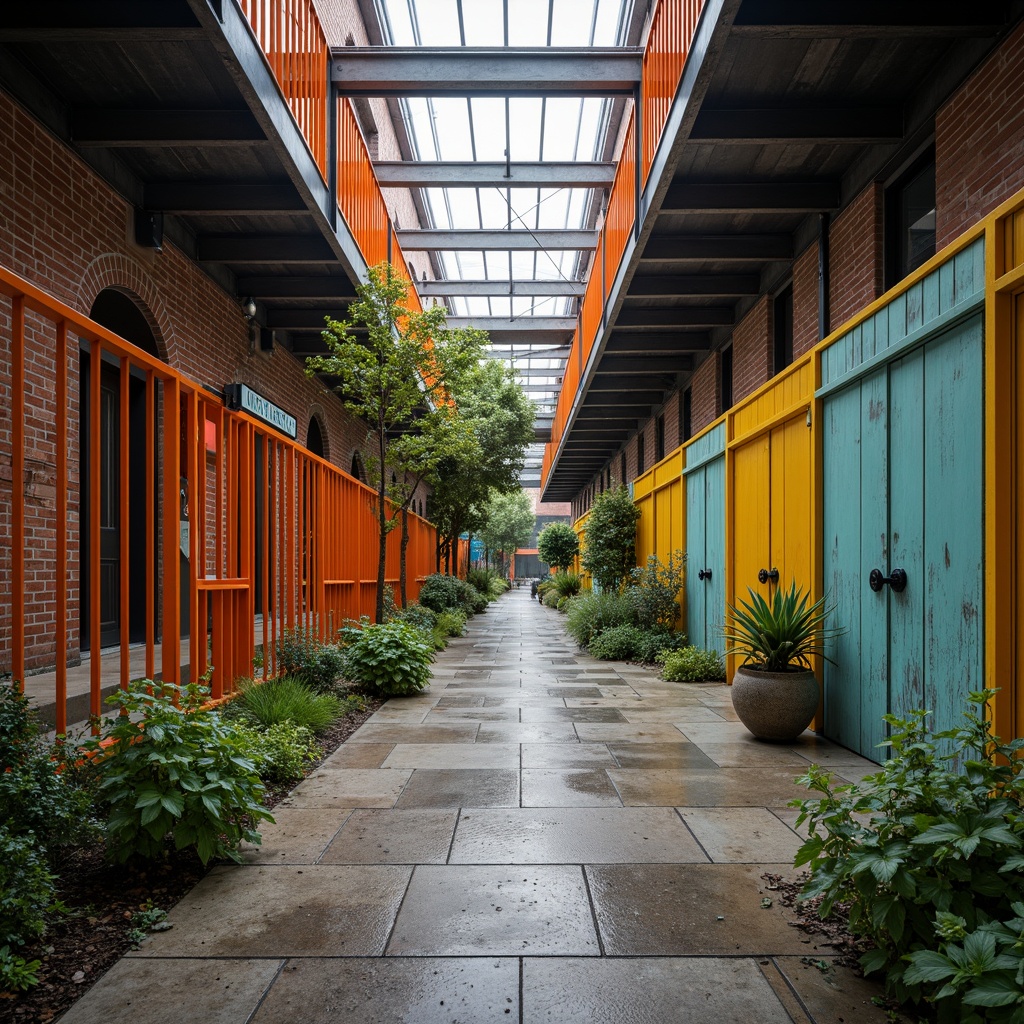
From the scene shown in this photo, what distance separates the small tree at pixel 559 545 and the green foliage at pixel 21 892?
2292 cm

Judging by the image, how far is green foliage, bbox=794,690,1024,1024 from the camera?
1905 mm

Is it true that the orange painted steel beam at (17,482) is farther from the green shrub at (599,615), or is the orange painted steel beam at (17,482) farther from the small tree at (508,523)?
the small tree at (508,523)

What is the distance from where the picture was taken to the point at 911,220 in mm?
6496

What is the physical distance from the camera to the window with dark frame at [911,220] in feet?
20.4

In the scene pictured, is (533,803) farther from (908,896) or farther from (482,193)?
(482,193)

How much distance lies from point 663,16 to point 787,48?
1.91 metres

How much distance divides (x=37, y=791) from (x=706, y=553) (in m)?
8.01

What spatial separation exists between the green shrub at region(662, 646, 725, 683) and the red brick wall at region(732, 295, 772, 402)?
10.9ft

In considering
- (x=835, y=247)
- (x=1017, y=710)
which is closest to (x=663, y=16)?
(x=835, y=247)

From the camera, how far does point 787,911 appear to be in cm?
283

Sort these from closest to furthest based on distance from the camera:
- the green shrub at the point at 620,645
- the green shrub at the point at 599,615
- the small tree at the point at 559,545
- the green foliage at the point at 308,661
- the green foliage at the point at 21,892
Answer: the green foliage at the point at 21,892 < the green foliage at the point at 308,661 < the green shrub at the point at 620,645 < the green shrub at the point at 599,615 < the small tree at the point at 559,545

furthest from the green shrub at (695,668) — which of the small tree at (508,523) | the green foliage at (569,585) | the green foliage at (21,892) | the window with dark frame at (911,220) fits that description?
the small tree at (508,523)

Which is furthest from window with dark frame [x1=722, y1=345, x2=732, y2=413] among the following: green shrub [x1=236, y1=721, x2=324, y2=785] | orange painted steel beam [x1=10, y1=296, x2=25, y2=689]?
orange painted steel beam [x1=10, y1=296, x2=25, y2=689]

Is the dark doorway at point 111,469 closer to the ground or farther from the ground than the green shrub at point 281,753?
farther from the ground
